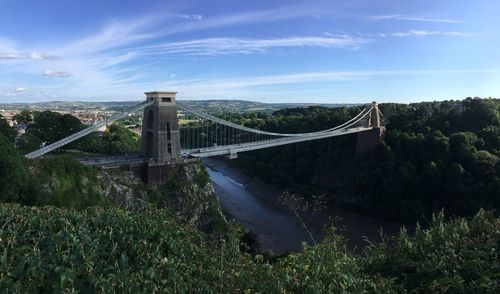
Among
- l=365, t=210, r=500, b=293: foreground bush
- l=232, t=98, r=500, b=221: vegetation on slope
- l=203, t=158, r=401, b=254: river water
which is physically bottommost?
l=203, t=158, r=401, b=254: river water

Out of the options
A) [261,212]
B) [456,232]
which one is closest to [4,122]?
[261,212]

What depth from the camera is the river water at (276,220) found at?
20.5 m

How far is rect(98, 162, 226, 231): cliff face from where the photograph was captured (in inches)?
701

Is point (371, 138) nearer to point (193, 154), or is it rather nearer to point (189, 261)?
point (193, 154)

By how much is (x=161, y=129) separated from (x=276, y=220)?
341 inches

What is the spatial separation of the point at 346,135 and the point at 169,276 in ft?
108

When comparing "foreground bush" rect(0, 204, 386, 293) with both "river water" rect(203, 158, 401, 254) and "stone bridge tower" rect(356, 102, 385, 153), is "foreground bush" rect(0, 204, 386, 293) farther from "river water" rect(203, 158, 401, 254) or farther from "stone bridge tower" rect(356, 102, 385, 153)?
"stone bridge tower" rect(356, 102, 385, 153)

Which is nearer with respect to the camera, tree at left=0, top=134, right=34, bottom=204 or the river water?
tree at left=0, top=134, right=34, bottom=204

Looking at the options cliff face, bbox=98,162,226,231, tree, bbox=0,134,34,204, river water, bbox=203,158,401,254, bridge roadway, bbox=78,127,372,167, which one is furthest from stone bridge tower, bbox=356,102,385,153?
tree, bbox=0,134,34,204

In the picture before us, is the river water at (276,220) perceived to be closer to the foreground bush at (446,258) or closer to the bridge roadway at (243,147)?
the bridge roadway at (243,147)

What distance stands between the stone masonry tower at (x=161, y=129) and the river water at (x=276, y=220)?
539cm

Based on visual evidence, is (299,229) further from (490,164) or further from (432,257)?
(432,257)

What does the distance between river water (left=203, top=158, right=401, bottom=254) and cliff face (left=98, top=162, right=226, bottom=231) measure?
2.60 m

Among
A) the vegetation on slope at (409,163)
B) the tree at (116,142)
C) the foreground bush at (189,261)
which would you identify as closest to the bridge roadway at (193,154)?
the vegetation on slope at (409,163)
